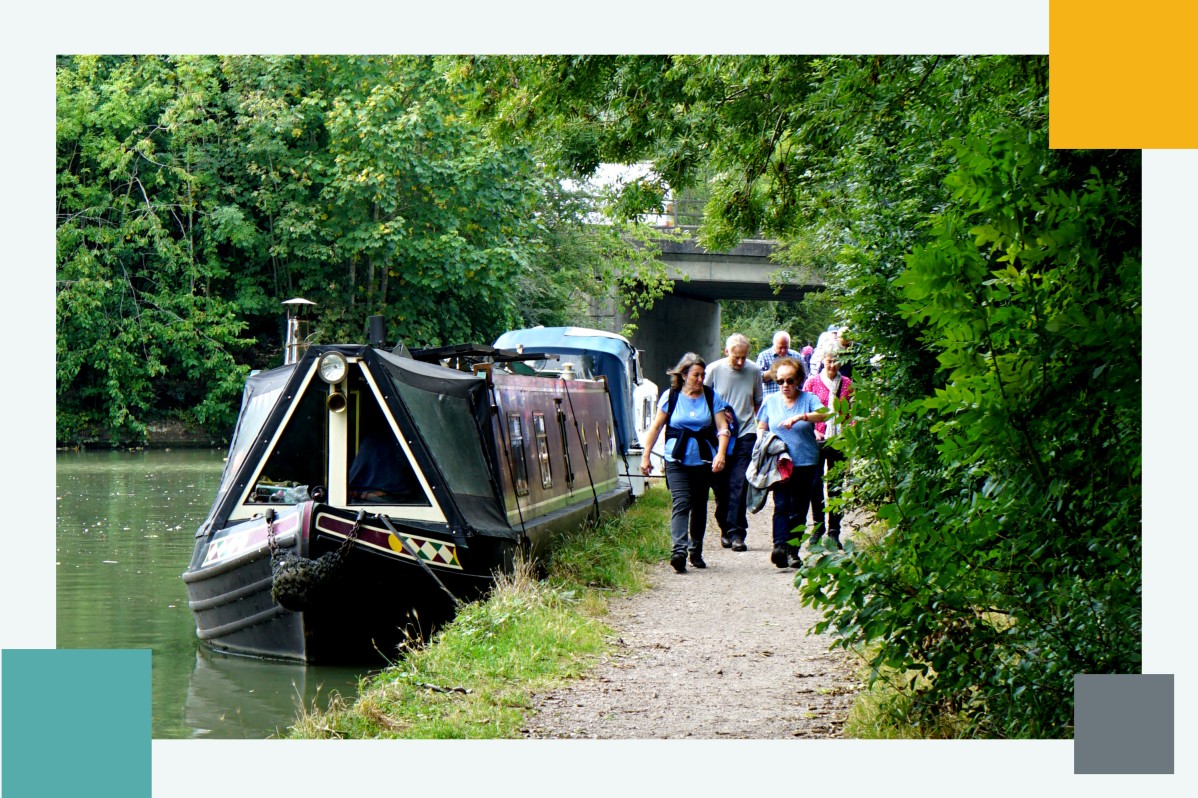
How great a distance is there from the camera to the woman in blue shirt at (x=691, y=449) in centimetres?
1075

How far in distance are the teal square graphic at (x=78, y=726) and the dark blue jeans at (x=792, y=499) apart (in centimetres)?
646

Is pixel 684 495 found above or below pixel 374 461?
below

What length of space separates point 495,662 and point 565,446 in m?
6.52

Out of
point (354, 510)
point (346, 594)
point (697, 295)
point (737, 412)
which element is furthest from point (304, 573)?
point (697, 295)

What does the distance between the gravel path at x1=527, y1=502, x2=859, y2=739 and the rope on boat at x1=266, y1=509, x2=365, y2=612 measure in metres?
1.78

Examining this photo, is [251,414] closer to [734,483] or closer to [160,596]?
[160,596]

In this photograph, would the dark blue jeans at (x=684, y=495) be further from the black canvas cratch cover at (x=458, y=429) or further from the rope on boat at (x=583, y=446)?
the rope on boat at (x=583, y=446)

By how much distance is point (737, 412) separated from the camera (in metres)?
11.5

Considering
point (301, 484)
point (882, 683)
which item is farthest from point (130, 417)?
point (882, 683)

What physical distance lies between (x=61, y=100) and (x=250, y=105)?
2.12m

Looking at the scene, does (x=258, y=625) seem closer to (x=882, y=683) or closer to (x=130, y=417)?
(x=130, y=417)

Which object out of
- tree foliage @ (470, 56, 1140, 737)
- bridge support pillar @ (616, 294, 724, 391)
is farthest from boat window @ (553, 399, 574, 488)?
bridge support pillar @ (616, 294, 724, 391)

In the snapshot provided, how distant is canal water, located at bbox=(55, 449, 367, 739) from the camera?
852 cm

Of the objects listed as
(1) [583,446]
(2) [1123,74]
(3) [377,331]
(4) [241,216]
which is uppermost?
(4) [241,216]
